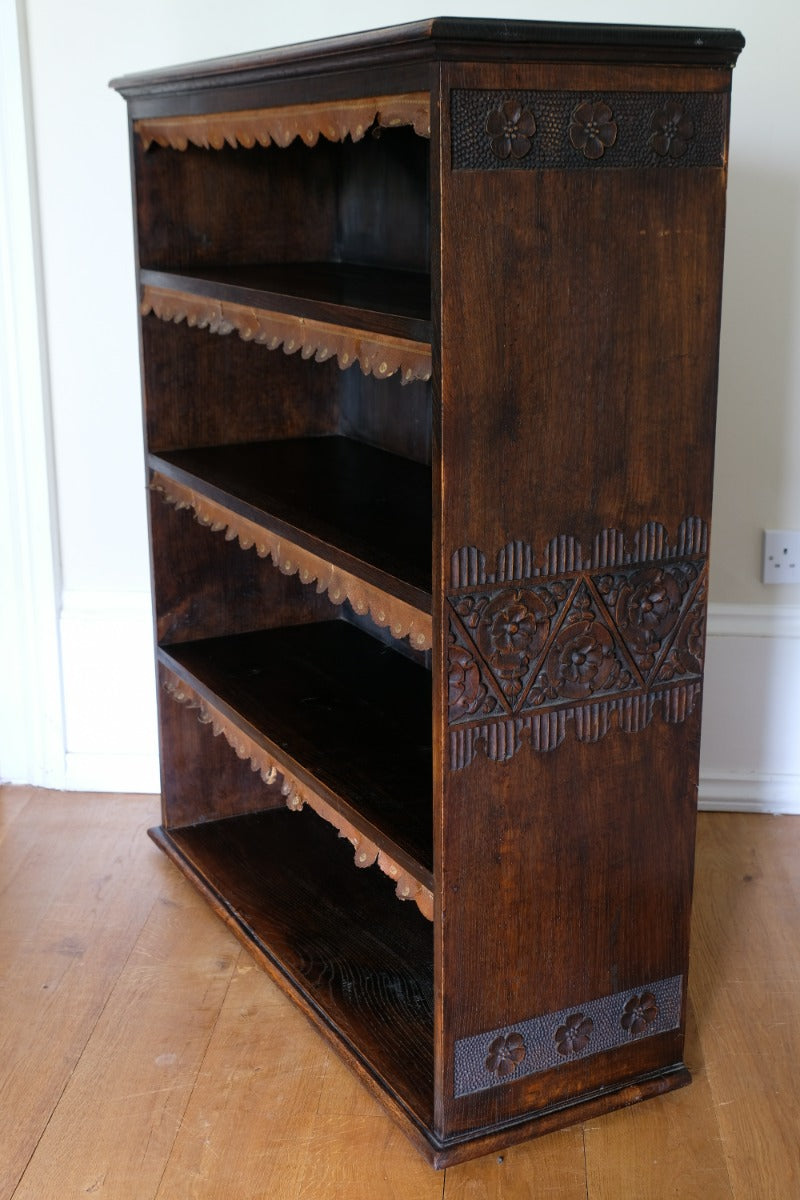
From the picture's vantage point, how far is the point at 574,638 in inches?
67.6

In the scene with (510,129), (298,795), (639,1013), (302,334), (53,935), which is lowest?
(53,935)

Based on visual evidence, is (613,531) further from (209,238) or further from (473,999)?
(209,238)

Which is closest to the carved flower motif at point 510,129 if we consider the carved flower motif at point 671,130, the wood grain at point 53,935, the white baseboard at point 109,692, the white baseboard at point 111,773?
the carved flower motif at point 671,130

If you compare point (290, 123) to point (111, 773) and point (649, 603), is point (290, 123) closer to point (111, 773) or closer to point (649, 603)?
point (649, 603)

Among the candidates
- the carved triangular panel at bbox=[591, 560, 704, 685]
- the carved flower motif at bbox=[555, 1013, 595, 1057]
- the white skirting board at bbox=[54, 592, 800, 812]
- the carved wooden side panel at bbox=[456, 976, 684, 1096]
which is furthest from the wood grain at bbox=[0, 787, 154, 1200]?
the carved triangular panel at bbox=[591, 560, 704, 685]

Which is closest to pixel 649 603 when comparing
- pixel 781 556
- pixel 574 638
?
pixel 574 638

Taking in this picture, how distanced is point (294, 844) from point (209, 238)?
44.9 inches

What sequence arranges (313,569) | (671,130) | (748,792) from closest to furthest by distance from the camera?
(671,130), (313,569), (748,792)

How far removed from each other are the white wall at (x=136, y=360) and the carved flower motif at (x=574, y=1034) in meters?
1.09

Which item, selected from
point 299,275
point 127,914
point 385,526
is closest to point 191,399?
point 299,275

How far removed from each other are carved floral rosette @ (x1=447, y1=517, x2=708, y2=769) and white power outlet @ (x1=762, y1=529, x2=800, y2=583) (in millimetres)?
1007

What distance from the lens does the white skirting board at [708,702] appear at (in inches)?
111

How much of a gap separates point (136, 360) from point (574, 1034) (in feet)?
5.31

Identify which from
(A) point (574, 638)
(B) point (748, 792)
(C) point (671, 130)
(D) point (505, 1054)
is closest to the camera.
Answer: (C) point (671, 130)
